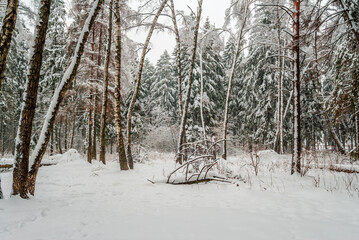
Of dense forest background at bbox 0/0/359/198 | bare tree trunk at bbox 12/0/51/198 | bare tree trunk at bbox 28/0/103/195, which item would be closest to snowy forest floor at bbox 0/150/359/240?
bare tree trunk at bbox 12/0/51/198

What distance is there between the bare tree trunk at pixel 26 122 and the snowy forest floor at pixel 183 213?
0.97 feet

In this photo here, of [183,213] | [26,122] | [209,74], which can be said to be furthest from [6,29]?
[209,74]

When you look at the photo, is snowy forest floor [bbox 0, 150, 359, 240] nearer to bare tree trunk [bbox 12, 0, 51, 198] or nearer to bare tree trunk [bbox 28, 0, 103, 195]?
bare tree trunk [bbox 12, 0, 51, 198]

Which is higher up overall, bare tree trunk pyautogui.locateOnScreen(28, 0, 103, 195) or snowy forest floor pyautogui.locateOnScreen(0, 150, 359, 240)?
bare tree trunk pyautogui.locateOnScreen(28, 0, 103, 195)

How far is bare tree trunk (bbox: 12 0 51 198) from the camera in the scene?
3.43 m

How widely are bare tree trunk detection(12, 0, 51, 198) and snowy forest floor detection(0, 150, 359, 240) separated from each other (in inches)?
11.6

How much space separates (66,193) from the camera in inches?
170

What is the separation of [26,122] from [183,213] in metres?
3.06

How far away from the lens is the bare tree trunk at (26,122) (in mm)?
3426

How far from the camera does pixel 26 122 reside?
11.4 ft

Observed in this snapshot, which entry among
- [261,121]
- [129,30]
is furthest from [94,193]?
[261,121]

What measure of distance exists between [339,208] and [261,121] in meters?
16.4

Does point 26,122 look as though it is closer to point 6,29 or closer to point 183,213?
point 6,29

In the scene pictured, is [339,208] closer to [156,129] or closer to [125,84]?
[125,84]
